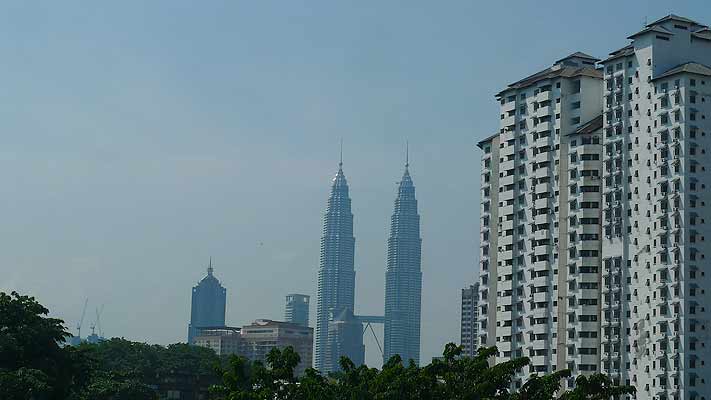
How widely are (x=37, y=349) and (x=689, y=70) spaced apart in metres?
79.0

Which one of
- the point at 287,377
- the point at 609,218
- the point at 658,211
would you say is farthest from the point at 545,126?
the point at 287,377

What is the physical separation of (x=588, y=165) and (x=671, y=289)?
19253 millimetres

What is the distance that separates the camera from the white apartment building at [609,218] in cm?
12875

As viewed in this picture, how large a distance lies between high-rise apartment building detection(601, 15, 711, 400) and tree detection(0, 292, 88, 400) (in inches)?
2715

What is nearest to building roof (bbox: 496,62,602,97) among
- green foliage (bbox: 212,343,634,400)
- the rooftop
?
the rooftop

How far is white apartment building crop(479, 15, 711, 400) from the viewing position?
422 ft

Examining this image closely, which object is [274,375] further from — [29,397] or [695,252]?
[695,252]

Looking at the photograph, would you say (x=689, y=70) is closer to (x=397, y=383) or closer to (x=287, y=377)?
(x=397, y=383)

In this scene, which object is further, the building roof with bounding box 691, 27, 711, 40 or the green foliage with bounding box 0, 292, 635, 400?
the building roof with bounding box 691, 27, 711, 40

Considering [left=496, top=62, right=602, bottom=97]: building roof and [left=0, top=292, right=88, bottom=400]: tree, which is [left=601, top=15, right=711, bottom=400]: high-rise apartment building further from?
[left=0, top=292, right=88, bottom=400]: tree

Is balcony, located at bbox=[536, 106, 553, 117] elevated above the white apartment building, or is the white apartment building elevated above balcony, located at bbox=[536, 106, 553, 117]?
balcony, located at bbox=[536, 106, 553, 117]

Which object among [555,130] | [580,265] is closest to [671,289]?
[580,265]

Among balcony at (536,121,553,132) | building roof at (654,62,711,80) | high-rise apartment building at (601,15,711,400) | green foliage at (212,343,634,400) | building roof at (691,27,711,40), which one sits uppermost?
building roof at (691,27,711,40)

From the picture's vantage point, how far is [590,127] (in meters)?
143
